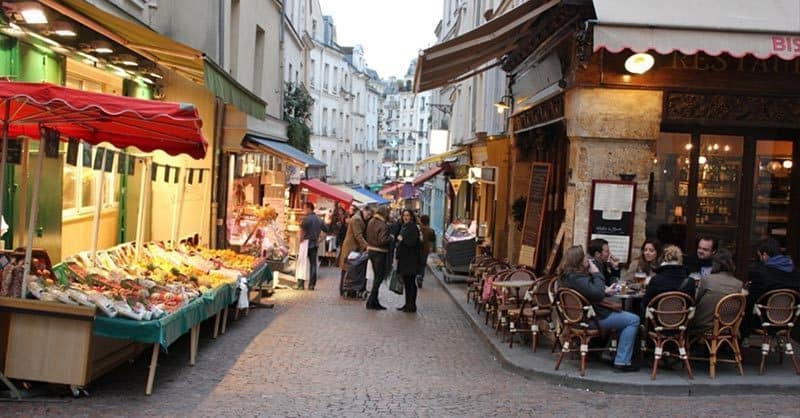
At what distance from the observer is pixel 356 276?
16.4 metres

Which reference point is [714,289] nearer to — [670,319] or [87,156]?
[670,319]

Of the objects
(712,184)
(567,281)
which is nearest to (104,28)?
(567,281)

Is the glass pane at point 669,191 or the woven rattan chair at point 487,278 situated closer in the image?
the glass pane at point 669,191

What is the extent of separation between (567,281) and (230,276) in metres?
4.83

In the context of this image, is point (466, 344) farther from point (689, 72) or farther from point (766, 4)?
point (766, 4)

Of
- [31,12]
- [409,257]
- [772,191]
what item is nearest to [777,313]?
[772,191]

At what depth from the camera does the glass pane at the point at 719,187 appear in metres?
10.7

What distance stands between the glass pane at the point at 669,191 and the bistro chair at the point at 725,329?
2.32 m

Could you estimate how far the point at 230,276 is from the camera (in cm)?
1159

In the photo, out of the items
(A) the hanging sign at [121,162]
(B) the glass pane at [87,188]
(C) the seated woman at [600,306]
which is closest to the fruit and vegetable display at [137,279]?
(A) the hanging sign at [121,162]

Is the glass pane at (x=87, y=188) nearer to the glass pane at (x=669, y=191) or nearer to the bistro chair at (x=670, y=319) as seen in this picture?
the glass pane at (x=669, y=191)

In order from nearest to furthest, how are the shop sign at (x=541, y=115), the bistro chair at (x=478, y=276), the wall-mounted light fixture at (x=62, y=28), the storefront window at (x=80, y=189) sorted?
1. the wall-mounted light fixture at (x=62, y=28)
2. the storefront window at (x=80, y=189)
3. the shop sign at (x=541, y=115)
4. the bistro chair at (x=478, y=276)

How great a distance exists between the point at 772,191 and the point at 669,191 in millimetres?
1278

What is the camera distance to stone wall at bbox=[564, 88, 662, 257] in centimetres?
1002
